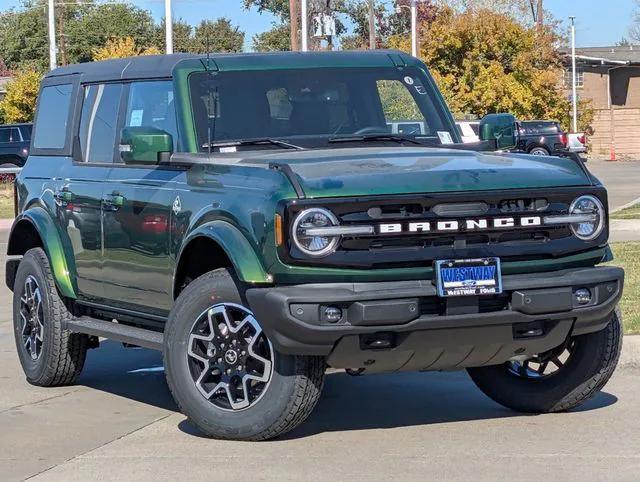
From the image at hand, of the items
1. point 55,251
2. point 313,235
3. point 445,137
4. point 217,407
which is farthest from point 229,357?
point 55,251

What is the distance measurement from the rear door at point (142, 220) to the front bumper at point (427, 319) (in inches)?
47.0

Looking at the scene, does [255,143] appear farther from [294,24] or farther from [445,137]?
[294,24]

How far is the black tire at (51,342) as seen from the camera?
8.87m

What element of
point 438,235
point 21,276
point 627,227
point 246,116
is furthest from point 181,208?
point 627,227

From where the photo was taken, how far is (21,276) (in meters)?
9.34

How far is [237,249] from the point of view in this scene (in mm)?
6758

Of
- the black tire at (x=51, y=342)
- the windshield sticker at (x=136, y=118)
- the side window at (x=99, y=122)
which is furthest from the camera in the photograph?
the black tire at (x=51, y=342)

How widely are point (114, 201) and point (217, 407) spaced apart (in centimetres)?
173

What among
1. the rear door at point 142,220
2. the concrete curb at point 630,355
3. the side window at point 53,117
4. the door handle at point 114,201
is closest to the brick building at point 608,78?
the concrete curb at point 630,355

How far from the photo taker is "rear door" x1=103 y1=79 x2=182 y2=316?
7.68 metres

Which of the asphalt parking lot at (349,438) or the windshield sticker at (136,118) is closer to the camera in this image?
the asphalt parking lot at (349,438)

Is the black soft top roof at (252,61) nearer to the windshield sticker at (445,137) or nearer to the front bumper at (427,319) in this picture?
the windshield sticker at (445,137)

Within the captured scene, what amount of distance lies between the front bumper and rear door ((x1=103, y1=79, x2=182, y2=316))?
1195mm

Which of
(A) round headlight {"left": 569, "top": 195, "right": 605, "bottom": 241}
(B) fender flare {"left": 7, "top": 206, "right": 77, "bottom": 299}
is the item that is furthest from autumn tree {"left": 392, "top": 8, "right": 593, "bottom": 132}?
(A) round headlight {"left": 569, "top": 195, "right": 605, "bottom": 241}
